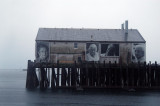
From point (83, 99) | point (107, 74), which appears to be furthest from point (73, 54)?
point (83, 99)

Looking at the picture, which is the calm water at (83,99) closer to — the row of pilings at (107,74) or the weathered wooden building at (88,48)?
the row of pilings at (107,74)

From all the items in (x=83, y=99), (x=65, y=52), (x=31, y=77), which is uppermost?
(x=65, y=52)

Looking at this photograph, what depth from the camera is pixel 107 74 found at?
41.6 m

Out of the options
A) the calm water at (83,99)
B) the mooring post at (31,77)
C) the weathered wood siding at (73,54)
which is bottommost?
the calm water at (83,99)

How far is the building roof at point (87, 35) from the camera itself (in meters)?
44.7

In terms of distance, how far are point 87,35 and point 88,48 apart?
9.16 ft

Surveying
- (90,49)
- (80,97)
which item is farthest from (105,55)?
(80,97)

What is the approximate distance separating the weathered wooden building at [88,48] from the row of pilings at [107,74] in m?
1.96

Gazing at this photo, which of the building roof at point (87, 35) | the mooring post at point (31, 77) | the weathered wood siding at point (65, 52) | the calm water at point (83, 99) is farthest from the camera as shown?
the building roof at point (87, 35)

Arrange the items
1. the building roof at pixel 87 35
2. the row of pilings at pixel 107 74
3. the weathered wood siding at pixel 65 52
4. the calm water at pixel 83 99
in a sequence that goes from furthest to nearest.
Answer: the building roof at pixel 87 35 → the weathered wood siding at pixel 65 52 → the row of pilings at pixel 107 74 → the calm water at pixel 83 99

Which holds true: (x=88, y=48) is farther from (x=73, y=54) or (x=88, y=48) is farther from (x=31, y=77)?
(x=31, y=77)

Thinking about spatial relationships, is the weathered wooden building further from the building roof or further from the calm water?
the calm water

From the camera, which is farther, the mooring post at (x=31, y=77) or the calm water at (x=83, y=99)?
the mooring post at (x=31, y=77)

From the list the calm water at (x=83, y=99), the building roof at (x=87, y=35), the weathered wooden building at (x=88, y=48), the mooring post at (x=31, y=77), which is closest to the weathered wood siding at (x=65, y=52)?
the weathered wooden building at (x=88, y=48)
